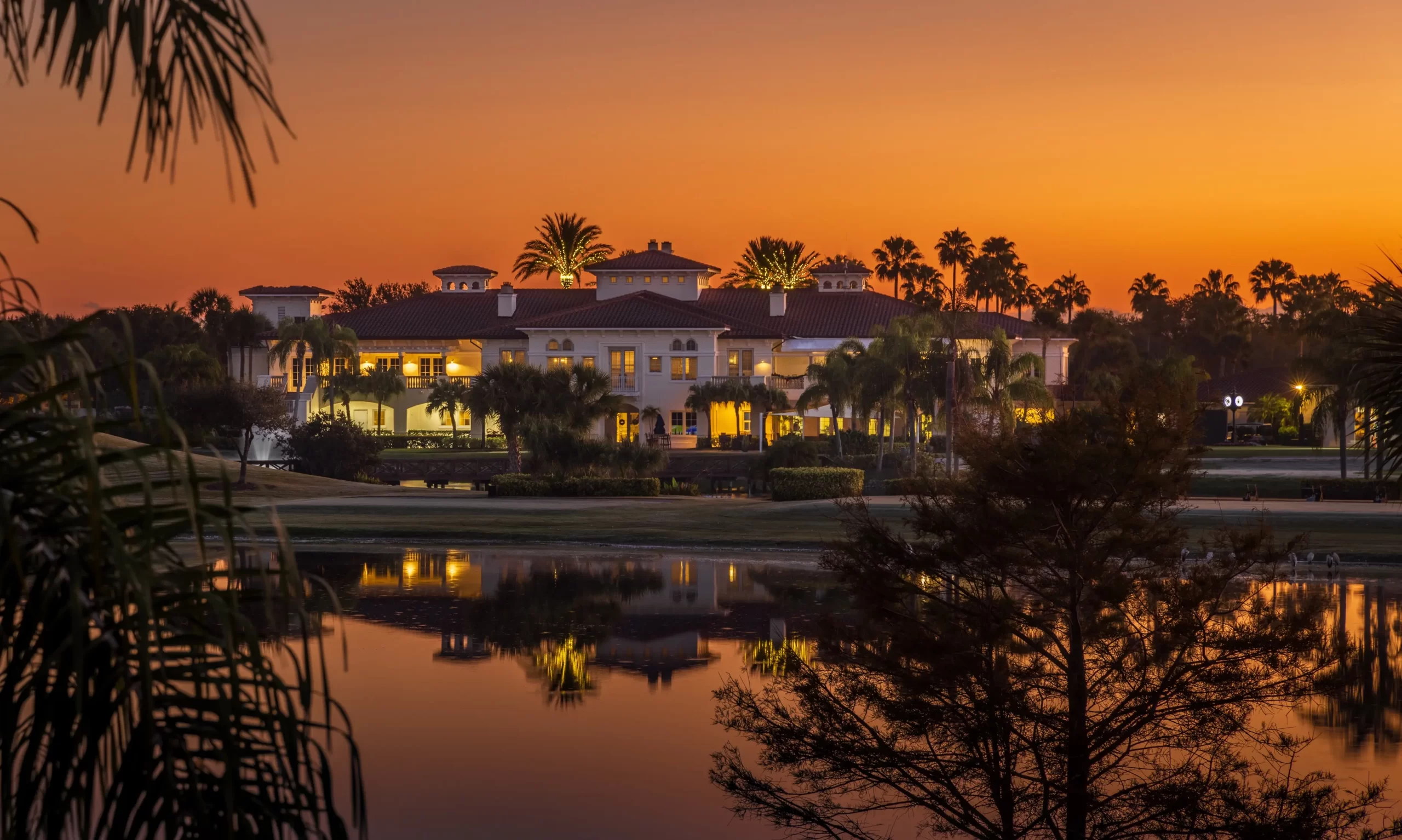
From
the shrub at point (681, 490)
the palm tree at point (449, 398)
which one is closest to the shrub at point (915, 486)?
the shrub at point (681, 490)

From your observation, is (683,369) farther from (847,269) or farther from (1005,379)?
(1005,379)

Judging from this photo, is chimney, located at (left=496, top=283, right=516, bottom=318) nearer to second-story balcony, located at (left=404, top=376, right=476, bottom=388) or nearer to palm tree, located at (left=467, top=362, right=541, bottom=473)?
second-story balcony, located at (left=404, top=376, right=476, bottom=388)

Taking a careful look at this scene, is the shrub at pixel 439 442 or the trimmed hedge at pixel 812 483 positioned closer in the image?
the trimmed hedge at pixel 812 483

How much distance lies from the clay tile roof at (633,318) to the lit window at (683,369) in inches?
70.8

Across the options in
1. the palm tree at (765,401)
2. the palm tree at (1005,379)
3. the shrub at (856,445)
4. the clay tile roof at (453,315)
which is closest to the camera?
the palm tree at (1005,379)

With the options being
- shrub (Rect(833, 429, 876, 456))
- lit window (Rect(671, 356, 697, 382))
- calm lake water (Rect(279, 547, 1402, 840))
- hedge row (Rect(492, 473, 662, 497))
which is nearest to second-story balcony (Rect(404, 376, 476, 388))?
lit window (Rect(671, 356, 697, 382))

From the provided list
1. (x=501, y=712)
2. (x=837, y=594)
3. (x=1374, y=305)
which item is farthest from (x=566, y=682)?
(x=1374, y=305)

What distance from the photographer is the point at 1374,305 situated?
484 inches

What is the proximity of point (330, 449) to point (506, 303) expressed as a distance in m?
34.0

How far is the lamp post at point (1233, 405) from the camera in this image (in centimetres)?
7812

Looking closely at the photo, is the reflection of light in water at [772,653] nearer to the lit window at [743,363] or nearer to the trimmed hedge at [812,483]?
the trimmed hedge at [812,483]

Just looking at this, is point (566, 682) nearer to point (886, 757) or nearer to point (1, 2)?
point (886, 757)

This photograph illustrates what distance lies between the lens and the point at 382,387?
84.9 metres

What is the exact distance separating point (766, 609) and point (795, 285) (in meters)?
98.0
